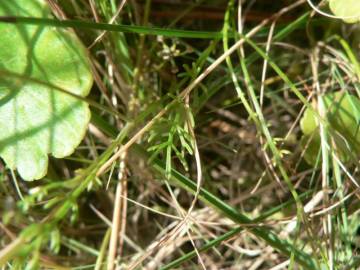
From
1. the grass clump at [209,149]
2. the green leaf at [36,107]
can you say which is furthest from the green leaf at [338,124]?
the green leaf at [36,107]

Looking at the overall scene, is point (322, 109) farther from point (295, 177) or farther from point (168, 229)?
point (168, 229)

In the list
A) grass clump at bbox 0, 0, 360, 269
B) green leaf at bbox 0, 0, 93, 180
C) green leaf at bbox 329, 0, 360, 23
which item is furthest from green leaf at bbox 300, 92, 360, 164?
green leaf at bbox 0, 0, 93, 180

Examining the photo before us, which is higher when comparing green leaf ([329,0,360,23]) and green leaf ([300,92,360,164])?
green leaf ([329,0,360,23])

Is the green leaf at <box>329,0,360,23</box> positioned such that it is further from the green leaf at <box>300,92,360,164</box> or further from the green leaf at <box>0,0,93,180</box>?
the green leaf at <box>0,0,93,180</box>

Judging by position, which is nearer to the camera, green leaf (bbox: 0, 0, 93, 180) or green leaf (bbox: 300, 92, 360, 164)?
green leaf (bbox: 0, 0, 93, 180)

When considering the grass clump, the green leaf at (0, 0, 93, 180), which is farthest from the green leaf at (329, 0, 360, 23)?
the green leaf at (0, 0, 93, 180)

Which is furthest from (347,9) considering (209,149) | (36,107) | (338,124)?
(36,107)

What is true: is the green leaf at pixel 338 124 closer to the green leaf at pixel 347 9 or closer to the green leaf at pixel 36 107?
the green leaf at pixel 347 9
